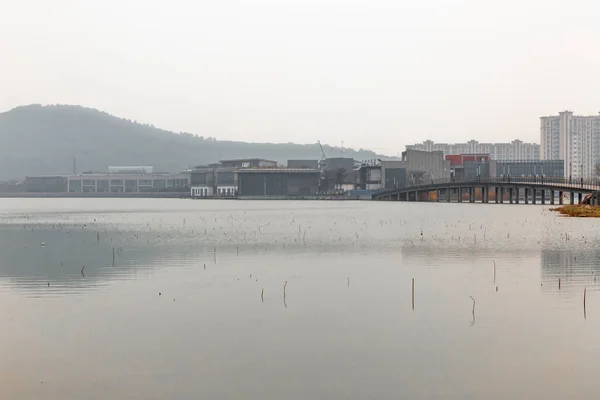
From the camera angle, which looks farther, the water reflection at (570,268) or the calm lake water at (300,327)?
the water reflection at (570,268)

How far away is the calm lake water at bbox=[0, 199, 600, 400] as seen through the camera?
16438mm

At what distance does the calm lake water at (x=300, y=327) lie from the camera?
16.4 m

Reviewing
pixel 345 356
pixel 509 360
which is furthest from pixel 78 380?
pixel 509 360

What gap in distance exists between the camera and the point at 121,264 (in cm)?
4169

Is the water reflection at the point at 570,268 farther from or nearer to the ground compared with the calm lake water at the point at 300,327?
farther from the ground

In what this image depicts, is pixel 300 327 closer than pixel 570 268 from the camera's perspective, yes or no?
Yes

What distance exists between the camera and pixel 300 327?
22547mm

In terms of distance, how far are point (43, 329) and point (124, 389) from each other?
777cm

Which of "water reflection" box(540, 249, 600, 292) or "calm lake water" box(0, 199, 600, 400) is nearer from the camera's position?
"calm lake water" box(0, 199, 600, 400)

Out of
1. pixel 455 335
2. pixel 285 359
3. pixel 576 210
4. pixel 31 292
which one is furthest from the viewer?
pixel 576 210

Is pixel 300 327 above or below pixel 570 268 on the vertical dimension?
below

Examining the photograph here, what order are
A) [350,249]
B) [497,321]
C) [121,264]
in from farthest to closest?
[350,249] < [121,264] < [497,321]

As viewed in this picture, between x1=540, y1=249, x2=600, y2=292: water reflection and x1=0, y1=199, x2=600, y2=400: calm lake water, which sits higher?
x1=540, y1=249, x2=600, y2=292: water reflection

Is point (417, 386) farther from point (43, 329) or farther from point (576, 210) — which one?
point (576, 210)
